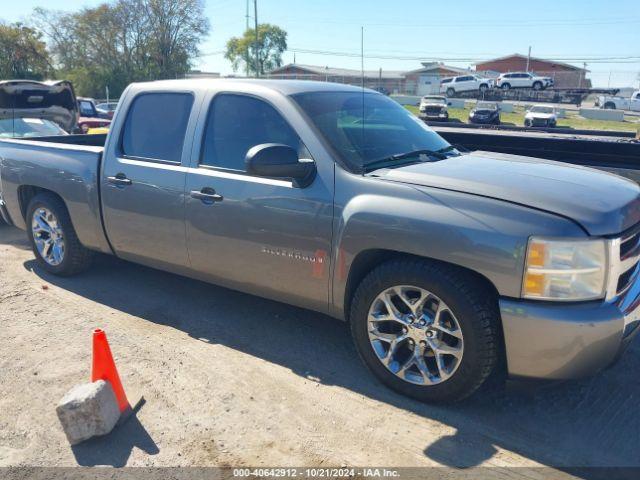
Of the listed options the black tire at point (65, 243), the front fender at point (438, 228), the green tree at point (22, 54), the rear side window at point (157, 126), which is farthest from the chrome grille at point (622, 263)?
the green tree at point (22, 54)

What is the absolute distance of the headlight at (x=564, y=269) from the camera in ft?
8.91

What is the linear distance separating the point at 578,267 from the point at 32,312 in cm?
418

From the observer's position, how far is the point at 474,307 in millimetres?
2889

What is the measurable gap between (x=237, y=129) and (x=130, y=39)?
203ft

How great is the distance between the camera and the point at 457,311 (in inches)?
115

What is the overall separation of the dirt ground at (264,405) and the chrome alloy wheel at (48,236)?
841 mm

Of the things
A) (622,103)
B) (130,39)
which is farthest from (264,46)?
(622,103)

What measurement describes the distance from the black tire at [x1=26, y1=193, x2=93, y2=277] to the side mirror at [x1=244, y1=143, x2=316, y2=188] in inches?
104

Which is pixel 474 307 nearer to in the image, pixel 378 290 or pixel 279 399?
pixel 378 290

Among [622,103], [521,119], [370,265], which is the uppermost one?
[622,103]

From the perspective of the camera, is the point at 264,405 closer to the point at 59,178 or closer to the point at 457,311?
the point at 457,311

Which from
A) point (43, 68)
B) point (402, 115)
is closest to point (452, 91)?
point (43, 68)

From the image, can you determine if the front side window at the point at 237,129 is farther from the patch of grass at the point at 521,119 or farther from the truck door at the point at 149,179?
the patch of grass at the point at 521,119

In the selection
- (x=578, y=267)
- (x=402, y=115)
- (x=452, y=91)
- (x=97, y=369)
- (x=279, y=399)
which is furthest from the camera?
(x=452, y=91)
